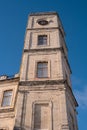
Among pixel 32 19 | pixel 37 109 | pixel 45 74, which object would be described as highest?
pixel 32 19

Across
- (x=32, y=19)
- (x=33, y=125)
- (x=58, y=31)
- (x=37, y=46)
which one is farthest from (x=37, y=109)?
(x=32, y=19)

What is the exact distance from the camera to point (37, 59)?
2609 cm

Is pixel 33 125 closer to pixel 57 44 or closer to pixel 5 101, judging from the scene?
pixel 5 101

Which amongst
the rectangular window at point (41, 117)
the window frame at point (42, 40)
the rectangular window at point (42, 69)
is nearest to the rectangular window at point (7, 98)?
the rectangular window at point (42, 69)

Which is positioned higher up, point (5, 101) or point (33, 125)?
point (5, 101)

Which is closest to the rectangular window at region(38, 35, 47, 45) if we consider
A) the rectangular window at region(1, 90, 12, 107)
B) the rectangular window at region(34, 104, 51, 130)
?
the rectangular window at region(1, 90, 12, 107)

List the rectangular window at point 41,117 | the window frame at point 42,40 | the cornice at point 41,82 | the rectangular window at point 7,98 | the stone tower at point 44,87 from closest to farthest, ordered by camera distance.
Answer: the rectangular window at point 41,117 → the stone tower at point 44,87 → the cornice at point 41,82 → the rectangular window at point 7,98 → the window frame at point 42,40

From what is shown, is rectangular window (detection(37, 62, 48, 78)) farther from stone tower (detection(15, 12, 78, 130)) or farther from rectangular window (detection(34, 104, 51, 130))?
rectangular window (detection(34, 104, 51, 130))

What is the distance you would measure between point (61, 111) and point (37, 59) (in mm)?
7632

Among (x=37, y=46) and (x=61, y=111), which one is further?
(x=37, y=46)

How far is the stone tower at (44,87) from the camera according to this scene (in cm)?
2003

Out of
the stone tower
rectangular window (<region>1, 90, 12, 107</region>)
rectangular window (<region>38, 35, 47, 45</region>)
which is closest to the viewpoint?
the stone tower

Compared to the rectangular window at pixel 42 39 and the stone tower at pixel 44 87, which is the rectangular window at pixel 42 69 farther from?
the rectangular window at pixel 42 39

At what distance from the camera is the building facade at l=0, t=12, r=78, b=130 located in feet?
66.0
